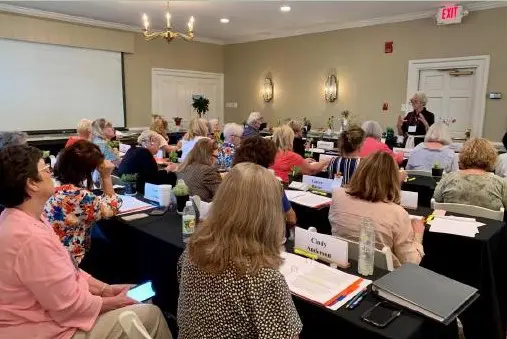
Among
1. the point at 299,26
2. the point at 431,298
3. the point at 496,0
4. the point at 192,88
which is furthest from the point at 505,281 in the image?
the point at 192,88

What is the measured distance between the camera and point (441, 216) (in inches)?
96.2

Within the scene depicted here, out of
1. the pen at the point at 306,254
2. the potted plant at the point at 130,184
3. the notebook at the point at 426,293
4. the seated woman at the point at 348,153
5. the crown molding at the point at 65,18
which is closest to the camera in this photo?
the notebook at the point at 426,293

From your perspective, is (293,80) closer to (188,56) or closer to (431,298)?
(188,56)

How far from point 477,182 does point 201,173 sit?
6.20 feet

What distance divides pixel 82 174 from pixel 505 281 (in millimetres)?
2639

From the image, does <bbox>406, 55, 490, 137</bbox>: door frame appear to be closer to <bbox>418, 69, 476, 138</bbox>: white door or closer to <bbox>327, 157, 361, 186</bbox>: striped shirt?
<bbox>418, 69, 476, 138</bbox>: white door

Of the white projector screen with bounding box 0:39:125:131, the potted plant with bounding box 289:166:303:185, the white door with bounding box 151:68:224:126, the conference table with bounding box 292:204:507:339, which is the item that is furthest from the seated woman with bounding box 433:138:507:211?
the white door with bounding box 151:68:224:126

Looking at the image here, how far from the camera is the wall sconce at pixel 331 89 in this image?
25.5 ft

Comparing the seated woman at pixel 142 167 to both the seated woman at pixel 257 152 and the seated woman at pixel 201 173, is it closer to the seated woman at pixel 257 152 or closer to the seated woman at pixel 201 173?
the seated woman at pixel 201 173

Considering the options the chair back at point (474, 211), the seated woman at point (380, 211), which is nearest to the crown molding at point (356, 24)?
the chair back at point (474, 211)

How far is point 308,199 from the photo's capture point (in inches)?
113

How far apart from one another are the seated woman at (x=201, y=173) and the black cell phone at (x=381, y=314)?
159cm

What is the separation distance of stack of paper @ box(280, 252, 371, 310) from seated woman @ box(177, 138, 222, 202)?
1.19 meters

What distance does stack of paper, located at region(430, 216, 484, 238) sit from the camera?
7.21 ft
